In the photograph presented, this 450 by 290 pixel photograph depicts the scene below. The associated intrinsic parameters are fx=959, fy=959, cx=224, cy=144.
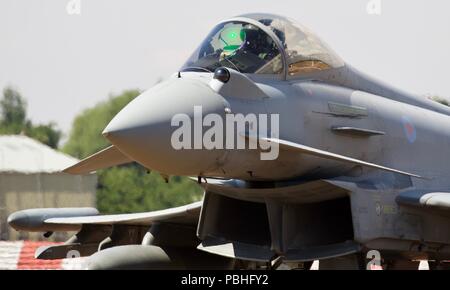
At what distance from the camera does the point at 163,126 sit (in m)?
Result: 8.17

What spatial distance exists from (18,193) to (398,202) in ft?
48.8

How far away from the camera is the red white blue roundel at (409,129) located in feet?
33.4

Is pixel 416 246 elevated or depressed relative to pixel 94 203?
elevated

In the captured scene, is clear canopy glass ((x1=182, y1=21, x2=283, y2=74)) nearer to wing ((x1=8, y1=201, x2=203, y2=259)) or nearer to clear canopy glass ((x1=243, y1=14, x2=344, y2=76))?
clear canopy glass ((x1=243, y1=14, x2=344, y2=76))

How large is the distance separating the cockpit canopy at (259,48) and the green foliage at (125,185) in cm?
1816

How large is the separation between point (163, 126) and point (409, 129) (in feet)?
10.6

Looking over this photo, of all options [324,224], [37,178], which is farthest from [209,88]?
[37,178]

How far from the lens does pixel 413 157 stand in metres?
10.2

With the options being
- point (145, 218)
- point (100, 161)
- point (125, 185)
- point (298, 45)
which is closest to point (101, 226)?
point (145, 218)

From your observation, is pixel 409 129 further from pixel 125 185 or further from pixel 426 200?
pixel 125 185

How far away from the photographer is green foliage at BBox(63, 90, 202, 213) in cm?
2938

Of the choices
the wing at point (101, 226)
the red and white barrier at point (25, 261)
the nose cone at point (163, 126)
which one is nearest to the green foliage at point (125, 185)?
the red and white barrier at point (25, 261)

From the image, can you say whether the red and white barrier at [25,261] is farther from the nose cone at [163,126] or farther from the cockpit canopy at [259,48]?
the nose cone at [163,126]
